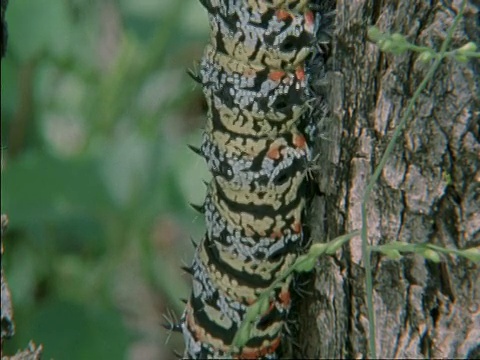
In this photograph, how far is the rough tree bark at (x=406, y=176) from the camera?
1.15m

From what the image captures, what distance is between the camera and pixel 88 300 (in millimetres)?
2406

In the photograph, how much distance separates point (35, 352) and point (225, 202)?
0.48m

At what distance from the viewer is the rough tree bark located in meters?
1.15

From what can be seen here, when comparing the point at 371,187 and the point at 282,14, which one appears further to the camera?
the point at 282,14

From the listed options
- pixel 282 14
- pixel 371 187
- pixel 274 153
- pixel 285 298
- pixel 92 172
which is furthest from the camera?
pixel 92 172

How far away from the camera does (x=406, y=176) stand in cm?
122

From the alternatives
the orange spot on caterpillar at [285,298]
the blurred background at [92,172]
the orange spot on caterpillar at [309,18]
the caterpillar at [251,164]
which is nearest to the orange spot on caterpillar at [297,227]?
the caterpillar at [251,164]

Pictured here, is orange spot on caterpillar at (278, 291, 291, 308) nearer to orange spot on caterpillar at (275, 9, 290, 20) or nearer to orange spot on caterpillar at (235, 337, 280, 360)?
orange spot on caterpillar at (235, 337, 280, 360)

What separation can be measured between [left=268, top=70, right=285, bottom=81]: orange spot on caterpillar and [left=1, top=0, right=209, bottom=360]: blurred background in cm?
84

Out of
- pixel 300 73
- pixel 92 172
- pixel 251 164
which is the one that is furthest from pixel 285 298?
pixel 92 172

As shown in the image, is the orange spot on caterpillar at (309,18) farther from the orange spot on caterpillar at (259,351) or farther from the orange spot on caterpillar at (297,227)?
the orange spot on caterpillar at (259,351)

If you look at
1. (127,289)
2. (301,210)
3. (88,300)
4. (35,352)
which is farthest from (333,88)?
(127,289)

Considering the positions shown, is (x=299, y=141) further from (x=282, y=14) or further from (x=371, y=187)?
(x=371, y=187)

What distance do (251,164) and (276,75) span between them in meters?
0.15
